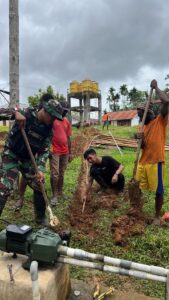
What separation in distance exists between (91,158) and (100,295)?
3.63m

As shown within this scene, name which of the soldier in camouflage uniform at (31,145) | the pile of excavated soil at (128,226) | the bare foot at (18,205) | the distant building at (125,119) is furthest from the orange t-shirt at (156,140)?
the distant building at (125,119)

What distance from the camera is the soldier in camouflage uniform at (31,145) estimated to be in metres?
4.41

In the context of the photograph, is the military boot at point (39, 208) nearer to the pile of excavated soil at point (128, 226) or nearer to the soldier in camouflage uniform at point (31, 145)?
the soldier in camouflage uniform at point (31, 145)

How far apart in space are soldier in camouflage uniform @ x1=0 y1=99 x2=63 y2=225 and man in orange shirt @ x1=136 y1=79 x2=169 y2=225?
4.65ft

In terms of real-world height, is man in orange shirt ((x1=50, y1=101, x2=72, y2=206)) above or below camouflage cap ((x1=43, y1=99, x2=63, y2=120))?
below

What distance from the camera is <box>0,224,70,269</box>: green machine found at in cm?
288

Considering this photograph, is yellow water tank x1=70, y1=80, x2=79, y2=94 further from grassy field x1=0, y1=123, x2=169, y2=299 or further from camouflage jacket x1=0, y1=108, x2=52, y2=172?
camouflage jacket x1=0, y1=108, x2=52, y2=172

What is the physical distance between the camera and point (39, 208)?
493cm

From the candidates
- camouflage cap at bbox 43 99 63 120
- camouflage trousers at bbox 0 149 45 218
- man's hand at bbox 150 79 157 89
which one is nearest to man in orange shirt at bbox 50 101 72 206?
camouflage trousers at bbox 0 149 45 218

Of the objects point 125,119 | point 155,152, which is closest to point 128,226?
point 155,152

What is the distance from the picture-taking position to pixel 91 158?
665 cm

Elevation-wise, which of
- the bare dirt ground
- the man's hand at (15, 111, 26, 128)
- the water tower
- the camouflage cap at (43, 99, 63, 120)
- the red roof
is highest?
the water tower

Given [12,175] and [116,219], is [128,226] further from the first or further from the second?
[12,175]

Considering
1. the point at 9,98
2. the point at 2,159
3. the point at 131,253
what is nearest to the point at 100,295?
the point at 131,253
